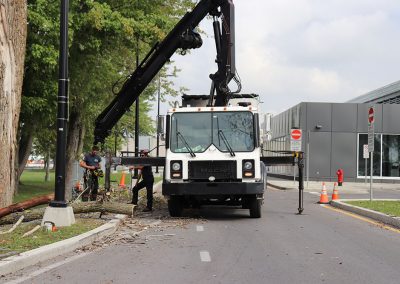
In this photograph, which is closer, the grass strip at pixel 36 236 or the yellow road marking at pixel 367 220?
the grass strip at pixel 36 236

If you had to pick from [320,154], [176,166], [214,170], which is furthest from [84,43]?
[320,154]

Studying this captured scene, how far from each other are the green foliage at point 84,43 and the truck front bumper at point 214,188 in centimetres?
603

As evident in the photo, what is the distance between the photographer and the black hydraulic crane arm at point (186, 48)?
578 inches

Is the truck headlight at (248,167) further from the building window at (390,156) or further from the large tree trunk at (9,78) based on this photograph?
the building window at (390,156)

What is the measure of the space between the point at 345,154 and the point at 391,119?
4430mm

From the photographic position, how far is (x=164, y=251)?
353 inches

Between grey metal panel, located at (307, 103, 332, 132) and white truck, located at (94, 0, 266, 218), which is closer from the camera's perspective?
white truck, located at (94, 0, 266, 218)

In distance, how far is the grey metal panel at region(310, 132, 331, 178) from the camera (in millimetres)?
38031

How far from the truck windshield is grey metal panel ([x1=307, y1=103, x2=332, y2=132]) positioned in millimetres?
25892

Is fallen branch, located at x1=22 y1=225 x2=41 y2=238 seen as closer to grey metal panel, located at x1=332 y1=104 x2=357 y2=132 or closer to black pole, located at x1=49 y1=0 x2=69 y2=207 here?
black pole, located at x1=49 y1=0 x2=69 y2=207

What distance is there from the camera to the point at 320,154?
125 feet

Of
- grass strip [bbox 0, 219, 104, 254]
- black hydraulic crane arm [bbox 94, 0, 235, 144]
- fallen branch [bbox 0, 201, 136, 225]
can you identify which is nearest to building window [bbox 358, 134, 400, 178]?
black hydraulic crane arm [bbox 94, 0, 235, 144]

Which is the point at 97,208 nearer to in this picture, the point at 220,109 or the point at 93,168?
the point at 220,109

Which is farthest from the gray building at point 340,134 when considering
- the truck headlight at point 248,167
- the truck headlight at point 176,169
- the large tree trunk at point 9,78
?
the large tree trunk at point 9,78
